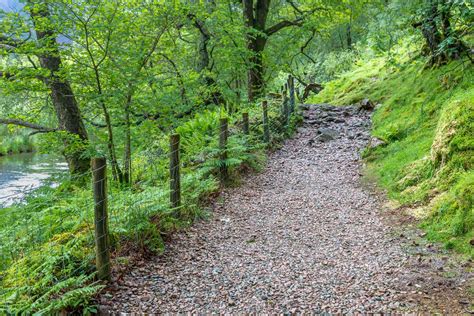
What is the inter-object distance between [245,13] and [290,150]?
19.2ft

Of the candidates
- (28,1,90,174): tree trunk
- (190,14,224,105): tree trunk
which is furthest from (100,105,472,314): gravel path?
(190,14,224,105): tree trunk

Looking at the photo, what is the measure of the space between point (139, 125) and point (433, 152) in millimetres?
5370

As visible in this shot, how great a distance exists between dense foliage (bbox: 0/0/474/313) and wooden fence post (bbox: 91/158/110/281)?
0.41ft

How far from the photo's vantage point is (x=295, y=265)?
4680 mm

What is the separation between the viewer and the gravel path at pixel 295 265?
147 inches

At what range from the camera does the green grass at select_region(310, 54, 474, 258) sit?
4.89 m

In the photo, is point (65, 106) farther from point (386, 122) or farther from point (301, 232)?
point (386, 122)

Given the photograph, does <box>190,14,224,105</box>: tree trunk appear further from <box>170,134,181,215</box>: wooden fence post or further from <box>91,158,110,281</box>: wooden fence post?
<box>91,158,110,281</box>: wooden fence post

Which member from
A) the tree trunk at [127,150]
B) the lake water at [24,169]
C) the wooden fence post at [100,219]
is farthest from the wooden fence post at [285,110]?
the wooden fence post at [100,219]

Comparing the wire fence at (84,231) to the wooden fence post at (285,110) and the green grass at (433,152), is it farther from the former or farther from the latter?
the wooden fence post at (285,110)

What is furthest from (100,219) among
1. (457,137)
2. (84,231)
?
(457,137)

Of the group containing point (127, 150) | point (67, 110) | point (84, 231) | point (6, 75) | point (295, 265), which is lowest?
point (295, 265)

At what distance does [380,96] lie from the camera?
583 inches

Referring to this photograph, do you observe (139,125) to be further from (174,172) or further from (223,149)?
(174,172)
